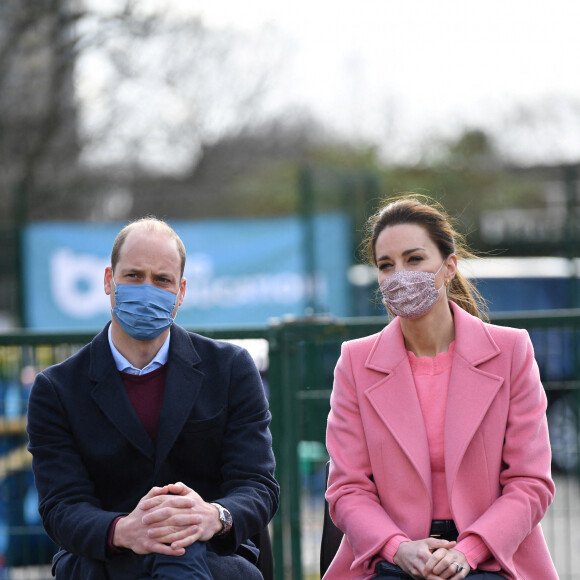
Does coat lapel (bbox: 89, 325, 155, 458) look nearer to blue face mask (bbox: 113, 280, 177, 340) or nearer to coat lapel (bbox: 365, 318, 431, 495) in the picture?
blue face mask (bbox: 113, 280, 177, 340)

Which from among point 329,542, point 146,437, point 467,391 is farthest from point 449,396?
point 146,437

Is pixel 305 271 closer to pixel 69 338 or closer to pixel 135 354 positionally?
pixel 69 338

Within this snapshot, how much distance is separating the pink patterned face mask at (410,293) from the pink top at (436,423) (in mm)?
200

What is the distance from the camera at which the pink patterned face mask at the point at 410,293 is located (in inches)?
144

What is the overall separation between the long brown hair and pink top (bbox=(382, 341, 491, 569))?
370mm

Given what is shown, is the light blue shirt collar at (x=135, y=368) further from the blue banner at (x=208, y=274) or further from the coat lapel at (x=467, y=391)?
the blue banner at (x=208, y=274)

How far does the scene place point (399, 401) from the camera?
11.8ft

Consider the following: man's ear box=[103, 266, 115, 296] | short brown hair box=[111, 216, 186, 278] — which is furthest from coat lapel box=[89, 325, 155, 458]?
short brown hair box=[111, 216, 186, 278]

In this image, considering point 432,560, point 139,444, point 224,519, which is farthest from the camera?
point 139,444

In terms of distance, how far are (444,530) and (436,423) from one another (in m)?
0.40

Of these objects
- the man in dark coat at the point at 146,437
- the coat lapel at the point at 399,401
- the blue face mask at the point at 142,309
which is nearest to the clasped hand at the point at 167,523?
the man in dark coat at the point at 146,437

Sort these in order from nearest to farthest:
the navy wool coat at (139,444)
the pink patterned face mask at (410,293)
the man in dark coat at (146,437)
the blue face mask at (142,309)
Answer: the man in dark coat at (146,437) < the navy wool coat at (139,444) < the blue face mask at (142,309) < the pink patterned face mask at (410,293)

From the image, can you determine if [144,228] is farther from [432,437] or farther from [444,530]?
[444,530]

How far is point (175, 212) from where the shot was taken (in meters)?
15.2
